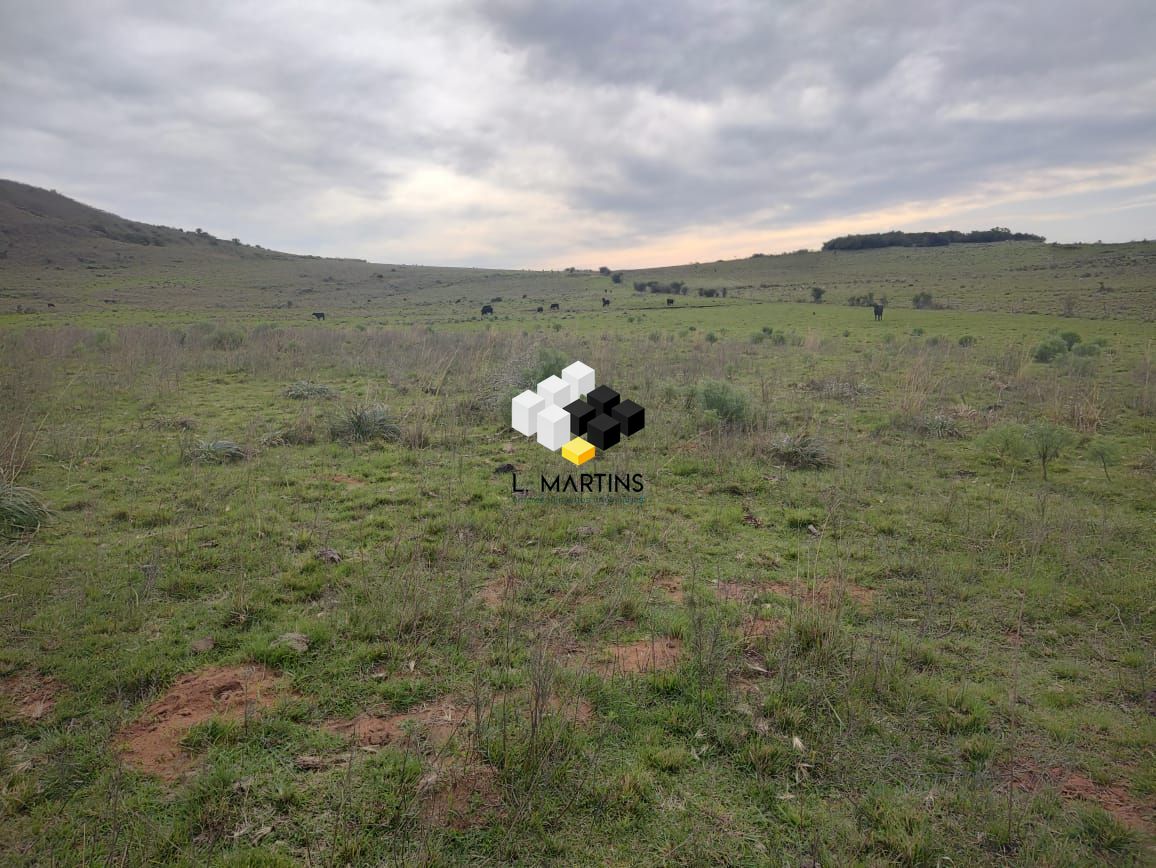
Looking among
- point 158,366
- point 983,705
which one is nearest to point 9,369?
point 158,366

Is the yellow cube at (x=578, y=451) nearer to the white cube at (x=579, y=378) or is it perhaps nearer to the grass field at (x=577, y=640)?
the grass field at (x=577, y=640)

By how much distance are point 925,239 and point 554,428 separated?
114 meters

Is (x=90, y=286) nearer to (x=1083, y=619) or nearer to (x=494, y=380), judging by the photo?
(x=494, y=380)

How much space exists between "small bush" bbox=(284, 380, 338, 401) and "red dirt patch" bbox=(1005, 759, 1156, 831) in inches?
516

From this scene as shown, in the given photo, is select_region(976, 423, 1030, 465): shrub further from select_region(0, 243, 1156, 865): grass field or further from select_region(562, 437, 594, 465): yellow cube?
select_region(562, 437, 594, 465): yellow cube

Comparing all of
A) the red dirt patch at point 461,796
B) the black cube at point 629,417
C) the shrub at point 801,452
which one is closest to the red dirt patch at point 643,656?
the red dirt patch at point 461,796

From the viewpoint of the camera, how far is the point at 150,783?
3.08 m

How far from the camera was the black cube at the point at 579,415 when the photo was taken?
32.0 feet

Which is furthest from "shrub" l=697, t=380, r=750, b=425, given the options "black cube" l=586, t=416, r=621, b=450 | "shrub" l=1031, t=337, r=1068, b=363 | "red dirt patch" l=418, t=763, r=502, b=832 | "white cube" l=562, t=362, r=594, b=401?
"shrub" l=1031, t=337, r=1068, b=363

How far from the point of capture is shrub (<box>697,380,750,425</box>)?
10695mm

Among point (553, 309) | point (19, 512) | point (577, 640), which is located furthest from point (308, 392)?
point (553, 309)

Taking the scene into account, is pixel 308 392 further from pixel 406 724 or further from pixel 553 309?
pixel 553 309

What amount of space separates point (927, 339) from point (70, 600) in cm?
2667

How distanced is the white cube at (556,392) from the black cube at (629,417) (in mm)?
845
